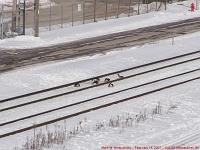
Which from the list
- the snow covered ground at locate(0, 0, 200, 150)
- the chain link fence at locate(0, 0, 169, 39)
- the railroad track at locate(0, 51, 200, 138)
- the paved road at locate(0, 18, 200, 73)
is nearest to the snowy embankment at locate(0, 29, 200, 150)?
the snow covered ground at locate(0, 0, 200, 150)

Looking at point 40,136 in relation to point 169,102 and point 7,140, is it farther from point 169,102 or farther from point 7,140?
point 169,102

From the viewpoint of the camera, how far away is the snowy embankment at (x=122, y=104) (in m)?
15.3

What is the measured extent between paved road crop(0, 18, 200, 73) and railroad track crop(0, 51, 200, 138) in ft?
19.4

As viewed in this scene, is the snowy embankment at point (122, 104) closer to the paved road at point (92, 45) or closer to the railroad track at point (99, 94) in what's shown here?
the railroad track at point (99, 94)

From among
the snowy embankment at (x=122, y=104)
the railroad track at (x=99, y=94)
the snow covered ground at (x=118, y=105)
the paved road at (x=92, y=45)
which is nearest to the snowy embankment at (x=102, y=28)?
the snow covered ground at (x=118, y=105)

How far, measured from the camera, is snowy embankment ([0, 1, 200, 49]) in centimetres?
3656

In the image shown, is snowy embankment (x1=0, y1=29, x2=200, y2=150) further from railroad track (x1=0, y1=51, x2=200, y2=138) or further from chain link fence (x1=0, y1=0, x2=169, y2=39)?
chain link fence (x1=0, y1=0, x2=169, y2=39)

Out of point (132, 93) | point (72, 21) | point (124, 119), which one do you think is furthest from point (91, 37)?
point (124, 119)

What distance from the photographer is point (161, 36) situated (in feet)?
122

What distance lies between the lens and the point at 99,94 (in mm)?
21906

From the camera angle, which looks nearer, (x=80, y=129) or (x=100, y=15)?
(x=80, y=129)

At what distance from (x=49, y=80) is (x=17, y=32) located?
51.4 ft

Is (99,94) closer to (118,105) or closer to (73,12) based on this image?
(118,105)

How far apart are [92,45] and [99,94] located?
1317cm
